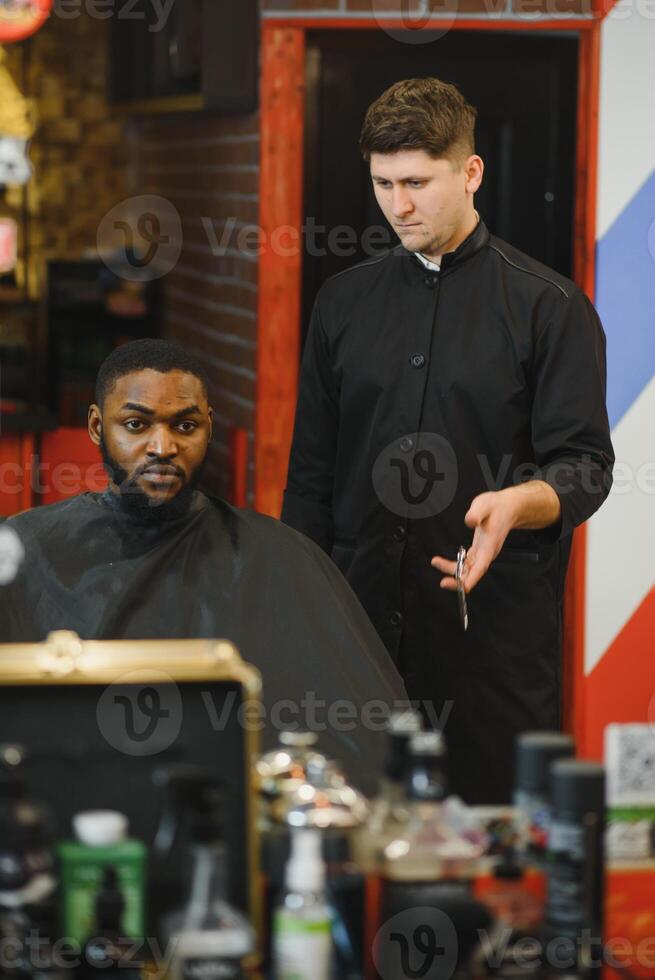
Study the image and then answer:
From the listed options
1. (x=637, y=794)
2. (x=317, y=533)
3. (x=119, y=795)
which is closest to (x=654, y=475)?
(x=317, y=533)

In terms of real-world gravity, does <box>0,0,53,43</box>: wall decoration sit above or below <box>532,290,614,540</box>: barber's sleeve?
above

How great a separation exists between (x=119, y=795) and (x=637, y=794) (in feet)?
1.68

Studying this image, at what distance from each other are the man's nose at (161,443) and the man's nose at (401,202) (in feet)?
1.97

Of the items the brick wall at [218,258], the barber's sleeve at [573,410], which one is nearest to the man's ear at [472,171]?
the barber's sleeve at [573,410]

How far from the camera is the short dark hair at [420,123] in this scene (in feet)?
8.45

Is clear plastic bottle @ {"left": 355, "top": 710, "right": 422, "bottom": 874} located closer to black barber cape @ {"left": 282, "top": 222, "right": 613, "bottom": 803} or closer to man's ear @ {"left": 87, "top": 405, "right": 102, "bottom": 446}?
man's ear @ {"left": 87, "top": 405, "right": 102, "bottom": 446}

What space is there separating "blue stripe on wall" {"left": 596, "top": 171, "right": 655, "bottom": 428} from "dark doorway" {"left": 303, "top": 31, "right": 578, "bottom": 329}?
0.64 feet

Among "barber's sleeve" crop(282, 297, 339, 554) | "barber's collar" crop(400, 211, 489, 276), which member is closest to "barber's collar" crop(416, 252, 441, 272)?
"barber's collar" crop(400, 211, 489, 276)

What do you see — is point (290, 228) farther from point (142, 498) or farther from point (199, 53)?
point (142, 498)

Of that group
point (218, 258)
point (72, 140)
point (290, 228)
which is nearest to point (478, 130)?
point (290, 228)

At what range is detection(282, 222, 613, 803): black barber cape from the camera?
2.73 m

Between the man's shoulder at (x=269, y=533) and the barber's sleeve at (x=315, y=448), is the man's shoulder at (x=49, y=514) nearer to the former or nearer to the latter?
the man's shoulder at (x=269, y=533)

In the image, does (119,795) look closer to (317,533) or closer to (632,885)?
(632,885)

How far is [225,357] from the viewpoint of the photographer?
4344 mm
